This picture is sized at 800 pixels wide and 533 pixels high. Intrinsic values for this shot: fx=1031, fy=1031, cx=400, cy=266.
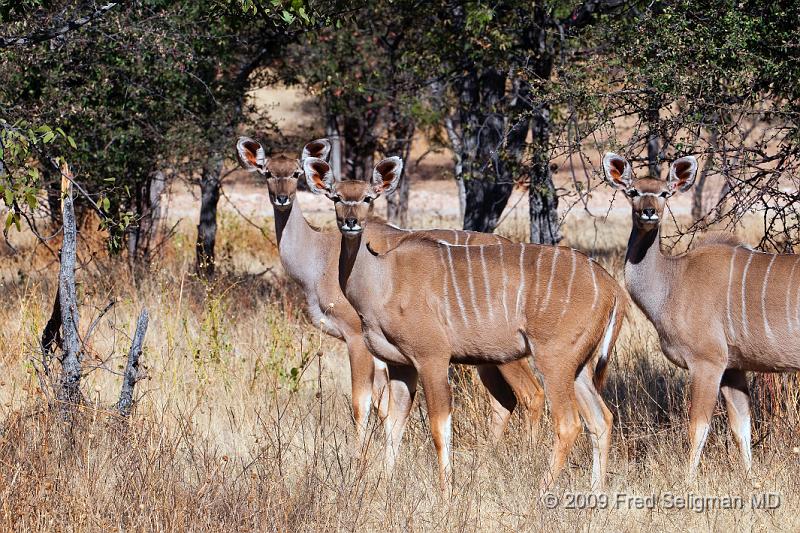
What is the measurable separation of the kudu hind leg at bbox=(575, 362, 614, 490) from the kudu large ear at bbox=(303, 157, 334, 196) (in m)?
1.54

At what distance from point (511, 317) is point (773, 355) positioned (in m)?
1.23

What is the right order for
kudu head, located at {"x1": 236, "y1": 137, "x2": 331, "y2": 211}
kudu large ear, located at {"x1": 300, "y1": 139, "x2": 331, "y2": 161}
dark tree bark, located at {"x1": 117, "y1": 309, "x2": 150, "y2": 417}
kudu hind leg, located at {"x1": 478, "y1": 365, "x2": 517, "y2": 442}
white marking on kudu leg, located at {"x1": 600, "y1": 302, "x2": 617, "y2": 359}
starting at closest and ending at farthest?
dark tree bark, located at {"x1": 117, "y1": 309, "x2": 150, "y2": 417} → white marking on kudu leg, located at {"x1": 600, "y1": 302, "x2": 617, "y2": 359} → kudu hind leg, located at {"x1": 478, "y1": 365, "x2": 517, "y2": 442} → kudu head, located at {"x1": 236, "y1": 137, "x2": 331, "y2": 211} → kudu large ear, located at {"x1": 300, "y1": 139, "x2": 331, "y2": 161}

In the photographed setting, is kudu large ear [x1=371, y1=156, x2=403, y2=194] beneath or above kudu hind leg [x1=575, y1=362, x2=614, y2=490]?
above

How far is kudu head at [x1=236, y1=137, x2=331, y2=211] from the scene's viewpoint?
5.96 meters

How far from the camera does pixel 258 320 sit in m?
7.86

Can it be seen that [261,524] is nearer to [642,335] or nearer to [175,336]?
[175,336]

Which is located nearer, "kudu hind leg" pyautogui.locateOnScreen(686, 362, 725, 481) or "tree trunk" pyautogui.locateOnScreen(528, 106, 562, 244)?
"kudu hind leg" pyautogui.locateOnScreen(686, 362, 725, 481)

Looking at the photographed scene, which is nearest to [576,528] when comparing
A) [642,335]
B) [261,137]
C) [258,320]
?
[642,335]

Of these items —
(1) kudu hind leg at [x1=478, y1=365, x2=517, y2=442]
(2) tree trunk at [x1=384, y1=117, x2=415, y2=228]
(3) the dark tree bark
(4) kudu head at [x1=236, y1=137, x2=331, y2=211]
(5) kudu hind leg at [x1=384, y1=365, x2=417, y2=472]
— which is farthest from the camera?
(2) tree trunk at [x1=384, y1=117, x2=415, y2=228]

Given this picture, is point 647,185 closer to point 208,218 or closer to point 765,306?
point 765,306

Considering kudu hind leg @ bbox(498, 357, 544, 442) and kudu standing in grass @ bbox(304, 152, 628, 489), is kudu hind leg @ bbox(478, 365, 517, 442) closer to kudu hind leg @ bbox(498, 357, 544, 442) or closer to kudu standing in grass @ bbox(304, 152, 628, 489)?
kudu hind leg @ bbox(498, 357, 544, 442)

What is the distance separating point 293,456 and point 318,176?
1.37 metres

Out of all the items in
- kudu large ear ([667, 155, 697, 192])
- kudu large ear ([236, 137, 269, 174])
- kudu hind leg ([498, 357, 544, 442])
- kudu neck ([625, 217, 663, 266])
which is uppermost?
kudu large ear ([236, 137, 269, 174])

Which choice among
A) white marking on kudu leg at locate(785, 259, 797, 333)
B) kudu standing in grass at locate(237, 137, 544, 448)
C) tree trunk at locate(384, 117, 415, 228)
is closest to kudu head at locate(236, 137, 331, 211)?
kudu standing in grass at locate(237, 137, 544, 448)
